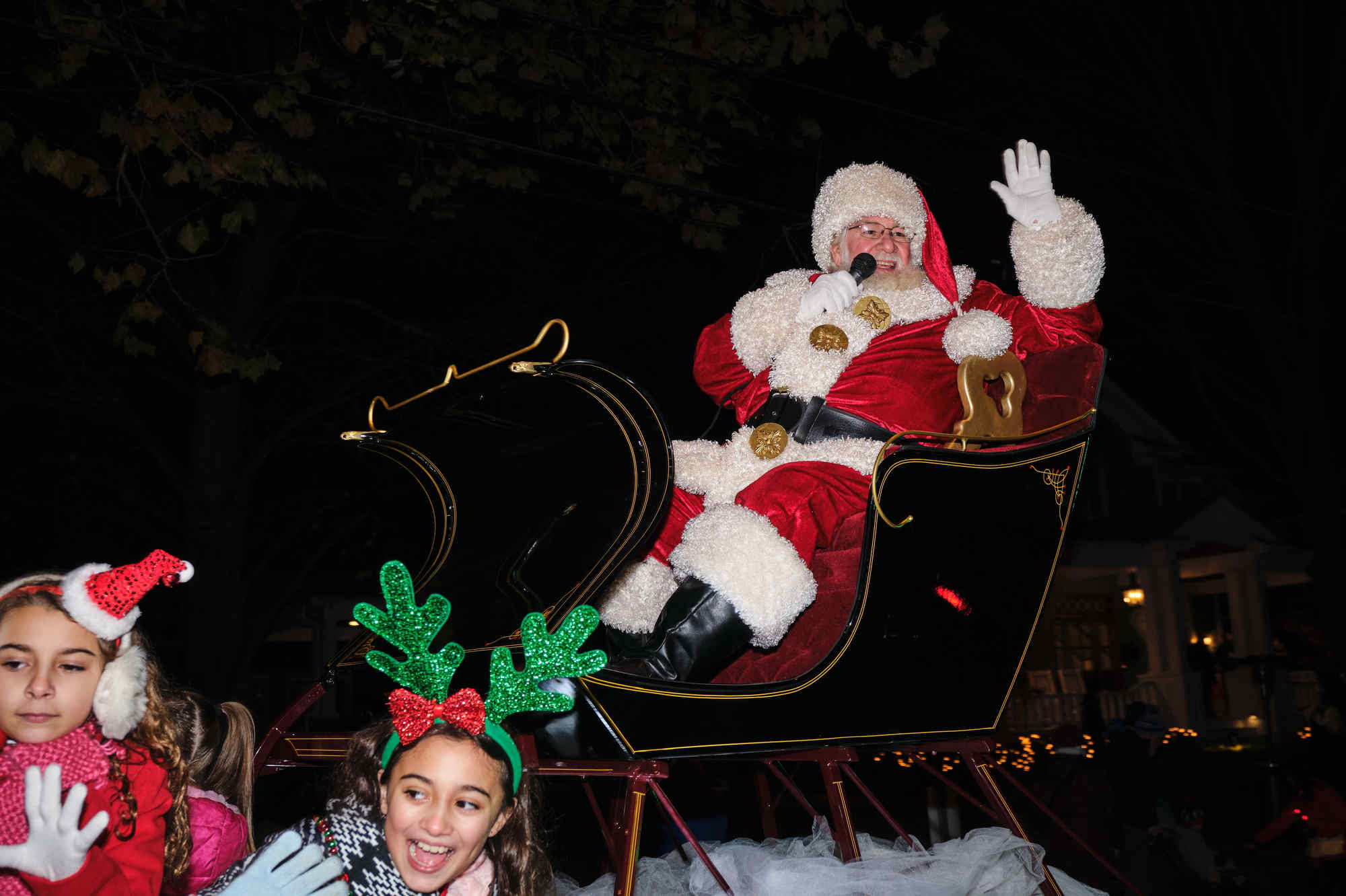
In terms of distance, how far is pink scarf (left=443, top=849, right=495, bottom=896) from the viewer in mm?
2168

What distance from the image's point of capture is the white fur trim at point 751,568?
271cm

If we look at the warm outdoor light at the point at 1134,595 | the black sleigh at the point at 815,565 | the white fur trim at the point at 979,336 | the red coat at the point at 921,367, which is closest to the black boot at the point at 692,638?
the black sleigh at the point at 815,565

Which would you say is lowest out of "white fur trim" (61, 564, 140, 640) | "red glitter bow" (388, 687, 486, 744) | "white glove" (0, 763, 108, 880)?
"white glove" (0, 763, 108, 880)

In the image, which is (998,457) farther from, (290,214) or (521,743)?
(290,214)

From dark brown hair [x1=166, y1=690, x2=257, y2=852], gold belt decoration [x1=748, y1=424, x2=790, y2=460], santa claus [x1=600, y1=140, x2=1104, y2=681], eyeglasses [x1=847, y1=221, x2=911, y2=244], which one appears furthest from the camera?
eyeglasses [x1=847, y1=221, x2=911, y2=244]

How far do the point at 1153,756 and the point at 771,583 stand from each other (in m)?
5.01

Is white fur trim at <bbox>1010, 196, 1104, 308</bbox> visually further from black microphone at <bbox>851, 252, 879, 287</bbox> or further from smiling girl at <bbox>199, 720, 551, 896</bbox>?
smiling girl at <bbox>199, 720, 551, 896</bbox>

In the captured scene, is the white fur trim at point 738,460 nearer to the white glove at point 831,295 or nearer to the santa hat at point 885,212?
the white glove at point 831,295

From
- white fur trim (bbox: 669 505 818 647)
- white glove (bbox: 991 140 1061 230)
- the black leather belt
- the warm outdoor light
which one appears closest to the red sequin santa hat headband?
white fur trim (bbox: 669 505 818 647)

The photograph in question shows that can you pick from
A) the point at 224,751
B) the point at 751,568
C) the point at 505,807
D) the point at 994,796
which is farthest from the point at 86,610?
the point at 994,796

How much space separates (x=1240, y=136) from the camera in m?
9.18

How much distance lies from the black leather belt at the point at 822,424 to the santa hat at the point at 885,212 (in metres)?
0.48

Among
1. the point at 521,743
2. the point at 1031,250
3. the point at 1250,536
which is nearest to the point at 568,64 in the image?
the point at 1031,250

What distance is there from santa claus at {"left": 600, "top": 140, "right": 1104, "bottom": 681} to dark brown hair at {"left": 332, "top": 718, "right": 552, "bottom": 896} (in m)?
0.52
